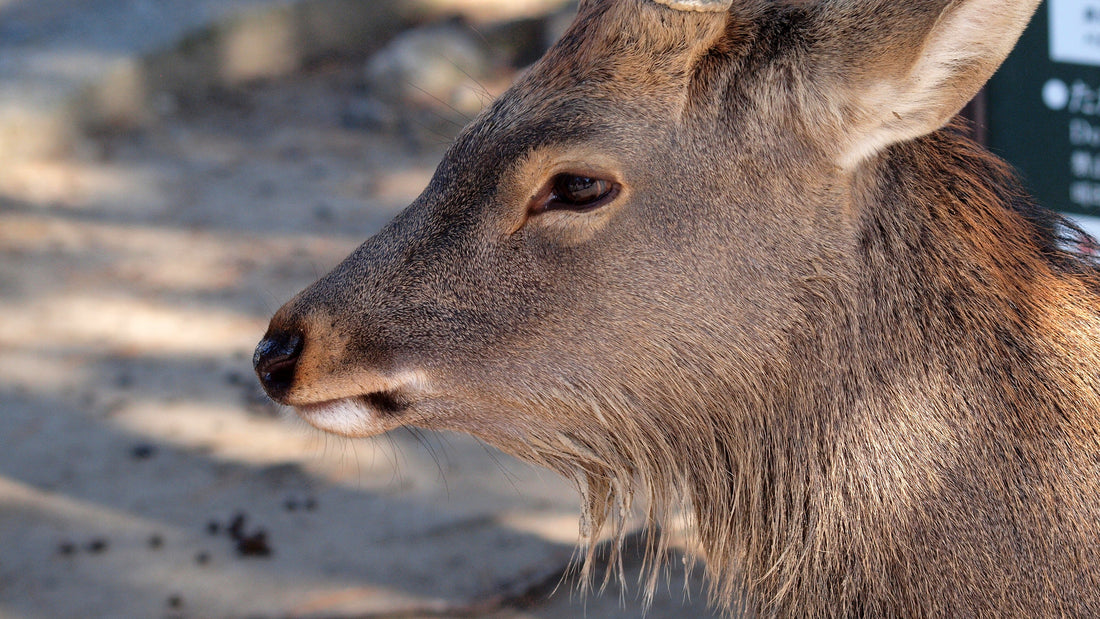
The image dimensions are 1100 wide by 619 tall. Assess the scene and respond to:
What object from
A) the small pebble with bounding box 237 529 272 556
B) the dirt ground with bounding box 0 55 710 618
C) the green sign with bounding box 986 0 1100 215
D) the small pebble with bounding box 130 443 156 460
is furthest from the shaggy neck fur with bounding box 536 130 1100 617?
the small pebble with bounding box 130 443 156 460

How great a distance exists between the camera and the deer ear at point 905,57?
2.03 meters

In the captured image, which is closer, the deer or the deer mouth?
the deer

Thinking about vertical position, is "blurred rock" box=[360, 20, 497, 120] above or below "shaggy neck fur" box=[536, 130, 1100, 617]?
above

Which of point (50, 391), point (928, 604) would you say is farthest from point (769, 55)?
point (50, 391)

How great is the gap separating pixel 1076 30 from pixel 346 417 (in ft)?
10.0

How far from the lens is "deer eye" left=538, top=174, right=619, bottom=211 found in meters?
2.31

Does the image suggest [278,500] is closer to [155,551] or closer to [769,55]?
[155,551]

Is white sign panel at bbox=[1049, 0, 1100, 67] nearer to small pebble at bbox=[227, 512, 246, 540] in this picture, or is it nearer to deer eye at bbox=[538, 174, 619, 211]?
deer eye at bbox=[538, 174, 619, 211]

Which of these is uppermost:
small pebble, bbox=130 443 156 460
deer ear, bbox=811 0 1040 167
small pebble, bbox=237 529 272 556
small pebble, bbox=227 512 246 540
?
deer ear, bbox=811 0 1040 167

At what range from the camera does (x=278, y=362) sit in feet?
8.18

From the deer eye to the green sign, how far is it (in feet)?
7.65

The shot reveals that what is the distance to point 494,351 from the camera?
243 cm

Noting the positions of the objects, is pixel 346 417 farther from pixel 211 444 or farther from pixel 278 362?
pixel 211 444

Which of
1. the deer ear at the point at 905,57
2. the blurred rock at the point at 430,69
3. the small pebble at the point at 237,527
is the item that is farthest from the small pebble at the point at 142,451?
the deer ear at the point at 905,57
